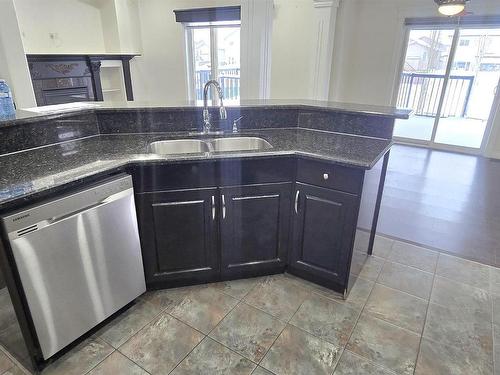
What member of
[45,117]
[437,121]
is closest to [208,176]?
[45,117]

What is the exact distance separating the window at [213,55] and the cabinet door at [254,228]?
4.16m

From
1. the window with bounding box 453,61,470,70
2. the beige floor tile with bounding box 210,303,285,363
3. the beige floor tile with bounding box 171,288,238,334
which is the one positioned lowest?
the beige floor tile with bounding box 210,303,285,363

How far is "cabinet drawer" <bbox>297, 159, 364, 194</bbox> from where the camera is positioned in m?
1.75

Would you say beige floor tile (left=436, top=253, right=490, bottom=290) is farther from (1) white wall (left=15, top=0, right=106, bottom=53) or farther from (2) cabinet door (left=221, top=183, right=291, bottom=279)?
(1) white wall (left=15, top=0, right=106, bottom=53)

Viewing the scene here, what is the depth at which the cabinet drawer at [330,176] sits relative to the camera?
5.74 ft

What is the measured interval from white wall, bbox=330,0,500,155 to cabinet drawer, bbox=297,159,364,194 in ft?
12.2

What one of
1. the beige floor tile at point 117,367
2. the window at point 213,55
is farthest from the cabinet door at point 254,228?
the window at point 213,55

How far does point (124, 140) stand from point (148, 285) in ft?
3.15

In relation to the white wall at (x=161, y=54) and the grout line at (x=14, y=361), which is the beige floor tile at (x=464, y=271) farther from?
the white wall at (x=161, y=54)

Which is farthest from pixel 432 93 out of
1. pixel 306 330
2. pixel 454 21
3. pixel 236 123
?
pixel 306 330

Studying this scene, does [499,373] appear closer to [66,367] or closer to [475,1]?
[66,367]

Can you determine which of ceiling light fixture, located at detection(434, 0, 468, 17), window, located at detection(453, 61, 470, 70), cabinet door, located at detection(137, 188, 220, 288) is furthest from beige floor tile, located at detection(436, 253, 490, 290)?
window, located at detection(453, 61, 470, 70)

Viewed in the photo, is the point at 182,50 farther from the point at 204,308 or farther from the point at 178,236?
the point at 204,308

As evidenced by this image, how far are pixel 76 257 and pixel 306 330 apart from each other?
1.28m
